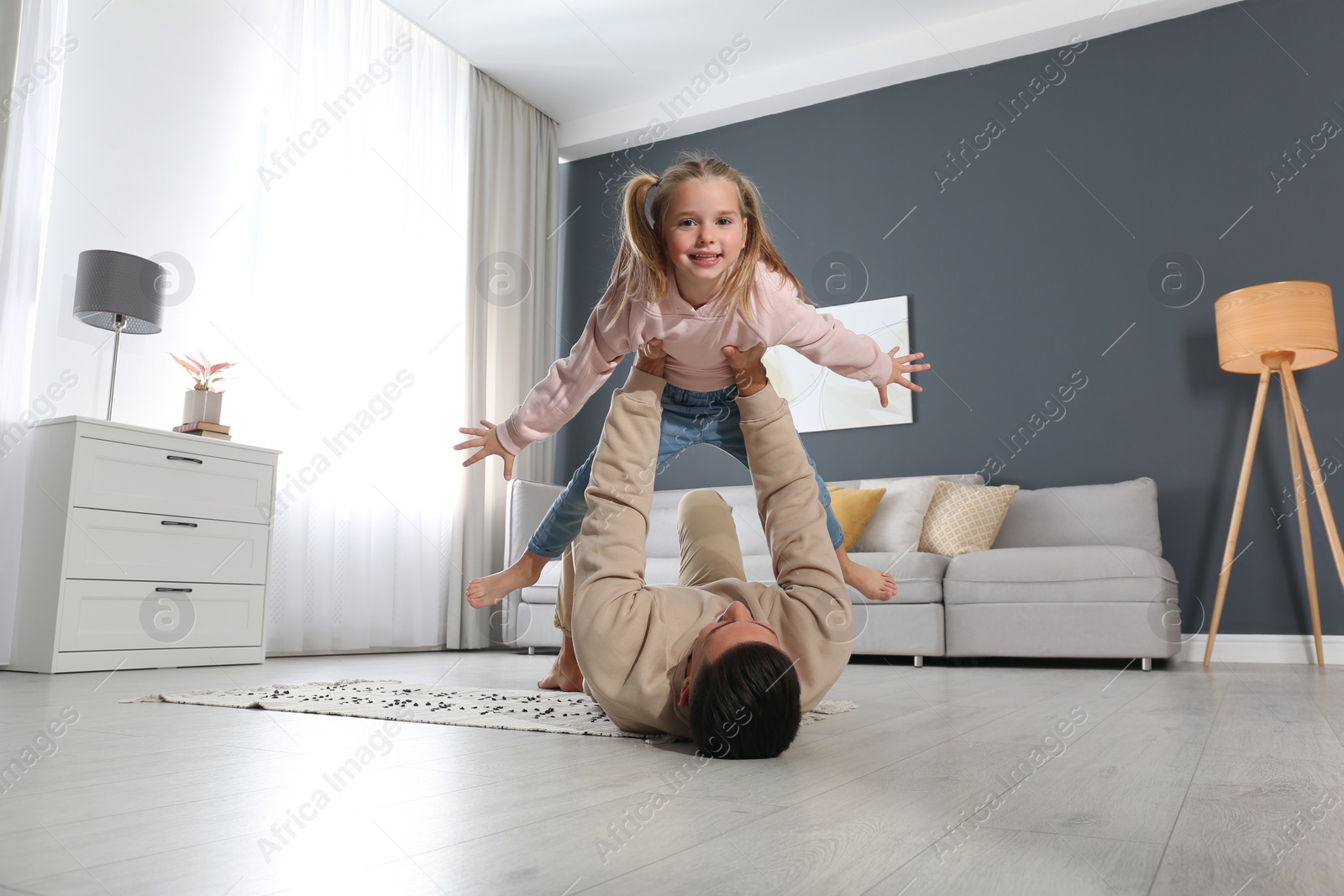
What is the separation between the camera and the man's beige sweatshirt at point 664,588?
1.34 meters

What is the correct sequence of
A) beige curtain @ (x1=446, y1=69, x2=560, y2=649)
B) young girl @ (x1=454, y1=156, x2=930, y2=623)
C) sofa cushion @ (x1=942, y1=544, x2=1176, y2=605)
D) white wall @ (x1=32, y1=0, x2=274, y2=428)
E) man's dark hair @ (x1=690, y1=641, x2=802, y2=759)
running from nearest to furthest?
man's dark hair @ (x1=690, y1=641, x2=802, y2=759) → young girl @ (x1=454, y1=156, x2=930, y2=623) → white wall @ (x1=32, y1=0, x2=274, y2=428) → sofa cushion @ (x1=942, y1=544, x2=1176, y2=605) → beige curtain @ (x1=446, y1=69, x2=560, y2=649)

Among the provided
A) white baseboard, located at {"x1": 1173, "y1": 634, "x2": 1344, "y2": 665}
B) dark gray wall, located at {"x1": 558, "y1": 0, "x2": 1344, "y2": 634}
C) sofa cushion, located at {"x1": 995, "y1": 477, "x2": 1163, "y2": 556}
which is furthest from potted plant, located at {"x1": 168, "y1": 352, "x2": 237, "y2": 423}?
white baseboard, located at {"x1": 1173, "y1": 634, "x2": 1344, "y2": 665}

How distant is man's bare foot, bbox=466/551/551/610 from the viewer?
1.78m

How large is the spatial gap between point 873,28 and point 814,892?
4534mm

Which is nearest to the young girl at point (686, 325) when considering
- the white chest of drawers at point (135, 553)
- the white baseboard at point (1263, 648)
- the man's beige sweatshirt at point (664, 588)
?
the man's beige sweatshirt at point (664, 588)

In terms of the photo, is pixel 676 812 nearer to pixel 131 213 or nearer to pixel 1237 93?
pixel 131 213

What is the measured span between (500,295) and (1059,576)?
3054 millimetres

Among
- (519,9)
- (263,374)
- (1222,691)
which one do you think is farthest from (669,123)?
(1222,691)

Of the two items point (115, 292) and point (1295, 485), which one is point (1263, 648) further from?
point (115, 292)

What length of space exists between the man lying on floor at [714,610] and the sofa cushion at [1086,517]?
260 cm

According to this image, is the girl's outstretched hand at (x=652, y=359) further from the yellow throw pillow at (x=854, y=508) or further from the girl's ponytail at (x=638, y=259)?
the yellow throw pillow at (x=854, y=508)

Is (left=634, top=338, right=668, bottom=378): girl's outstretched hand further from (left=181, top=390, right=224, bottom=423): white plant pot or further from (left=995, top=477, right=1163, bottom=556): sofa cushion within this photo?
(left=995, top=477, right=1163, bottom=556): sofa cushion

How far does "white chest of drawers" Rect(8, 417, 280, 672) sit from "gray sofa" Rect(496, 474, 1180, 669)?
1317 millimetres

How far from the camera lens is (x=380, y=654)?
397cm
